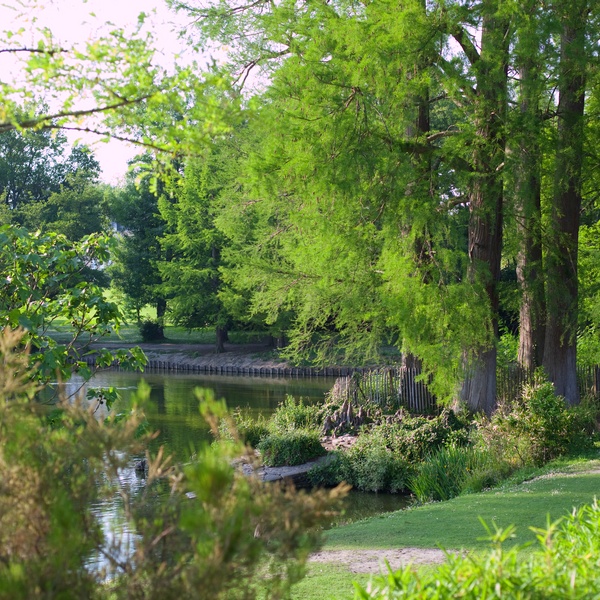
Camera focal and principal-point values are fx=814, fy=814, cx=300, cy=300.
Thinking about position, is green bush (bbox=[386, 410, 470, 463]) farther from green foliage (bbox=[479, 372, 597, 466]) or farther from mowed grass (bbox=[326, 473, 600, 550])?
mowed grass (bbox=[326, 473, 600, 550])

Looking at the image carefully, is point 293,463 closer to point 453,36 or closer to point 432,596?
point 453,36

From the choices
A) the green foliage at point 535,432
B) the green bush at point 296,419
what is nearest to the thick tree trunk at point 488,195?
the green foliage at point 535,432

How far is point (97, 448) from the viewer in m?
3.23

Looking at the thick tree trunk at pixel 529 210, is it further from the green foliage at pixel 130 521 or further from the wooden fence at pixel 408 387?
the green foliage at pixel 130 521

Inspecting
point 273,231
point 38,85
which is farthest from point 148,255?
point 38,85

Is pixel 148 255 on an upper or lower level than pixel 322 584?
upper

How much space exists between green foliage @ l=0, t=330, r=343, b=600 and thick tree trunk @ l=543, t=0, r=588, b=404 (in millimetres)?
14257

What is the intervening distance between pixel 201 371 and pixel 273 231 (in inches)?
862

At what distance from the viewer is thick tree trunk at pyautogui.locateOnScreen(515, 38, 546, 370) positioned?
1504 cm

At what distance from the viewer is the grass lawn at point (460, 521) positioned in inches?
274

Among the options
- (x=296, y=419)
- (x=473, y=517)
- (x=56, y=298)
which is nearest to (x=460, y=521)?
(x=473, y=517)

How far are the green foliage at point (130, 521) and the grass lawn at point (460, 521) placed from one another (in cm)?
337

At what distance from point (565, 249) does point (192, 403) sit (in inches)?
583

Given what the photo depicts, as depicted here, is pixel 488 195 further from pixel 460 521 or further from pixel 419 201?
pixel 460 521
